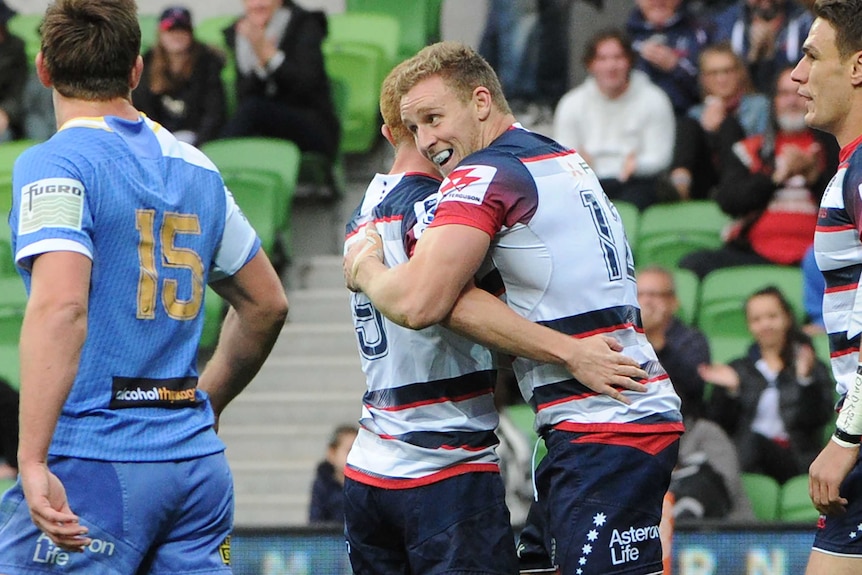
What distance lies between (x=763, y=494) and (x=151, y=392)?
13.9ft

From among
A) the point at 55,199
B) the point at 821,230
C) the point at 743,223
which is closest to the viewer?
the point at 55,199

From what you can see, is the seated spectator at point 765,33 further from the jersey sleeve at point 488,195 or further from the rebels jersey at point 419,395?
the jersey sleeve at point 488,195

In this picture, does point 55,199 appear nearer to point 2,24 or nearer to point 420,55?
point 420,55

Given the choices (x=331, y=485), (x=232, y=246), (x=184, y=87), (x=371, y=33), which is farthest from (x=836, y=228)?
(x=371, y=33)

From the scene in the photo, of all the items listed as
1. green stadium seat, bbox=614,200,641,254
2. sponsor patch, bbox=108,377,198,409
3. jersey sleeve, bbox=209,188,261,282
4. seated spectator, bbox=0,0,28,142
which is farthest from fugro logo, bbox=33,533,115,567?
seated spectator, bbox=0,0,28,142

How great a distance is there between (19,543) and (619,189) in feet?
19.3

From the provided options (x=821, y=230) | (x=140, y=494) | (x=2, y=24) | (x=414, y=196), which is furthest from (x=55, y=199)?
(x=2, y=24)

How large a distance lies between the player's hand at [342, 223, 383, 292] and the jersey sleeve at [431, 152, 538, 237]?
0.28 meters

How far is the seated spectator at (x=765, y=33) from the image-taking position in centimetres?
879

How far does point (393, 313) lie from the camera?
3643 millimetres

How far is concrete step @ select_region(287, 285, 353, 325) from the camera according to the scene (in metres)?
9.23

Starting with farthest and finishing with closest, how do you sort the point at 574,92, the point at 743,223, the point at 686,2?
the point at 686,2, the point at 574,92, the point at 743,223

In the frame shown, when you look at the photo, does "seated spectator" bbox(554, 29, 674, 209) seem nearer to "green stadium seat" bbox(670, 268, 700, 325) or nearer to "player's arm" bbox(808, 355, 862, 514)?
"green stadium seat" bbox(670, 268, 700, 325)

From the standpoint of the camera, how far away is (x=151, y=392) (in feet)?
11.5
